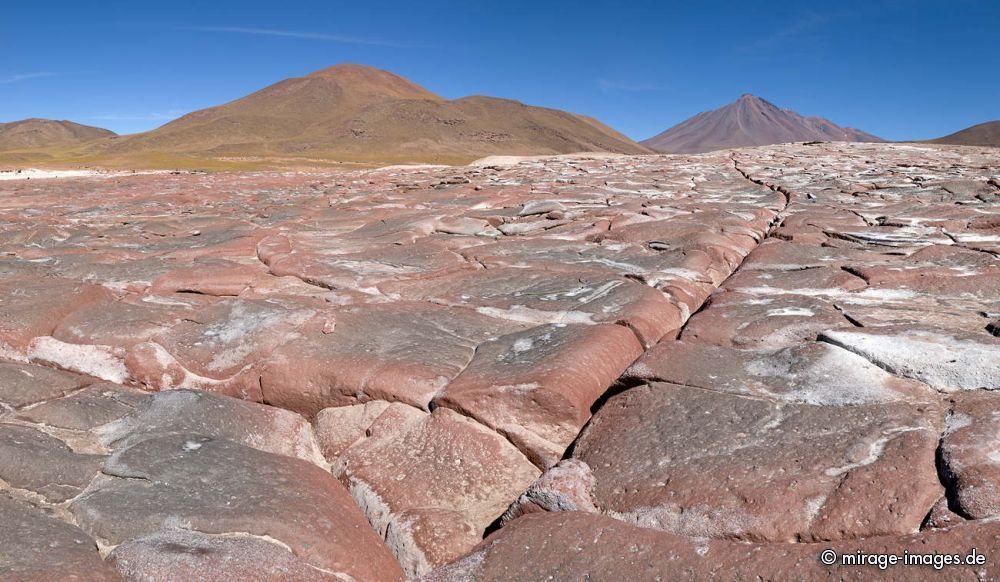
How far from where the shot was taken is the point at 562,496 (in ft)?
7.63

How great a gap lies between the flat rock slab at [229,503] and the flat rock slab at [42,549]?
0.09m

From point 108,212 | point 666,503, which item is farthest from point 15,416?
point 108,212

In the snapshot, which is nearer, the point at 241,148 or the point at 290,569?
the point at 290,569

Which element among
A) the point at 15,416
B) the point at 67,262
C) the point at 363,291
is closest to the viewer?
the point at 15,416

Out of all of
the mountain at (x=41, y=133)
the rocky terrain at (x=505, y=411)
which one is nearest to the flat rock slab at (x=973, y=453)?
the rocky terrain at (x=505, y=411)

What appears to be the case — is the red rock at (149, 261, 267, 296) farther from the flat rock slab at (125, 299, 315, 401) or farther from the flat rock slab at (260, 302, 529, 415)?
the flat rock slab at (260, 302, 529, 415)

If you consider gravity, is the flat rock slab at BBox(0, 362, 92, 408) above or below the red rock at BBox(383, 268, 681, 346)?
below

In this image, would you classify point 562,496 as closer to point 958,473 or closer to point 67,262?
point 958,473

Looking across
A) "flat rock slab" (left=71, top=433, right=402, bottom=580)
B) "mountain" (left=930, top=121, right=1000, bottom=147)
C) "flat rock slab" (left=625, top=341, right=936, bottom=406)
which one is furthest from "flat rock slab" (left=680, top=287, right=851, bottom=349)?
"mountain" (left=930, top=121, right=1000, bottom=147)

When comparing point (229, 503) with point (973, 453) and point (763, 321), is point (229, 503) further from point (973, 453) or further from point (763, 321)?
point (763, 321)

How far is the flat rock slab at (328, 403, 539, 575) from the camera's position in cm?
244

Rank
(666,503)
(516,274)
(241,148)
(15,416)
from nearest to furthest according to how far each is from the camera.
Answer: (666,503) → (15,416) → (516,274) → (241,148)

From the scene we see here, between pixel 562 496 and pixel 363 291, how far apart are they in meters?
2.67

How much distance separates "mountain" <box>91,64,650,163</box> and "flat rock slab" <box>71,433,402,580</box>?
67.9 meters
